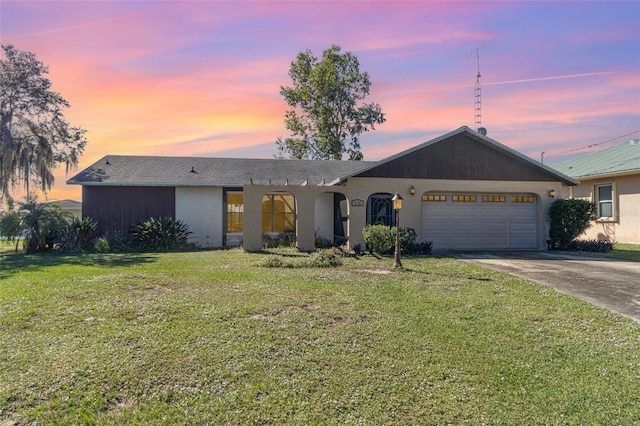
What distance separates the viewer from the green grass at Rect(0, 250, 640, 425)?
330 centimetres

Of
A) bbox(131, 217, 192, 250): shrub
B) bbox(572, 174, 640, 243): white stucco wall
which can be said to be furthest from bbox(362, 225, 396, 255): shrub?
bbox(572, 174, 640, 243): white stucco wall

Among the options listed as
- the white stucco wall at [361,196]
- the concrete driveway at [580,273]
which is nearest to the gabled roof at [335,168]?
the white stucco wall at [361,196]

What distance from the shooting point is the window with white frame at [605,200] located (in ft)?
55.9

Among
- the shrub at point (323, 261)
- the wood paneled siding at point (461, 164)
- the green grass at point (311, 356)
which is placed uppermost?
the wood paneled siding at point (461, 164)

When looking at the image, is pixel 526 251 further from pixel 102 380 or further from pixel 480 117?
pixel 102 380

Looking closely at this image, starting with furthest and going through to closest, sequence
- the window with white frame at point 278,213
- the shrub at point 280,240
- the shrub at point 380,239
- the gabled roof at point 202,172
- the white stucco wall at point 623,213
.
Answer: the window with white frame at point 278,213
the gabled roof at point 202,172
the white stucco wall at point 623,213
the shrub at point 280,240
the shrub at point 380,239

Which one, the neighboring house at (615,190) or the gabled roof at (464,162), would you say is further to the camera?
the neighboring house at (615,190)

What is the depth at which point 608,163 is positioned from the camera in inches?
699

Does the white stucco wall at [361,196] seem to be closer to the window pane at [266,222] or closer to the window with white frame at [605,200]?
the window pane at [266,222]

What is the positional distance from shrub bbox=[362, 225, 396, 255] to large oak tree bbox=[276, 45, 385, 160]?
1860 centimetres

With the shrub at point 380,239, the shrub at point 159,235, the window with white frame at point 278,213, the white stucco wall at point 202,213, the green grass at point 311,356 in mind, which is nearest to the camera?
the green grass at point 311,356

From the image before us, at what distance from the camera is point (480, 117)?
861 inches

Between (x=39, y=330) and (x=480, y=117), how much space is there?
22455mm

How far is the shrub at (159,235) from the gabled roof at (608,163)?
1838 cm
